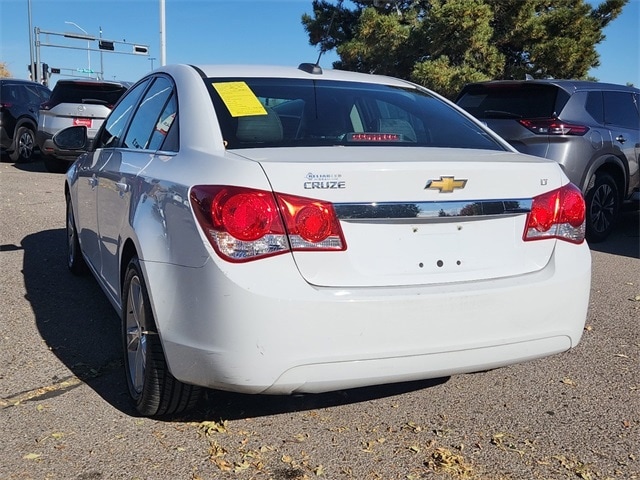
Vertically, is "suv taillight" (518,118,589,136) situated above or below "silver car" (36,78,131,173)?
above

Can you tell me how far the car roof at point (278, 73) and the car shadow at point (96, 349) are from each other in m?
1.59

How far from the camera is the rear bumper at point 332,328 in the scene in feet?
8.47

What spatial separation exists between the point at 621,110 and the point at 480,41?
416 inches

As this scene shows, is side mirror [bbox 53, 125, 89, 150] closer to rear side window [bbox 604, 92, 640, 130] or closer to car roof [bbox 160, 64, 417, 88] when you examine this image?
car roof [bbox 160, 64, 417, 88]

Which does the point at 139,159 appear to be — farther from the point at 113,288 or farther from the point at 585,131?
the point at 585,131

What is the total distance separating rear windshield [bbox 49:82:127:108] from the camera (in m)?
12.6

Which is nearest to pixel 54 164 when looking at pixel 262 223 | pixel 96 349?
pixel 96 349

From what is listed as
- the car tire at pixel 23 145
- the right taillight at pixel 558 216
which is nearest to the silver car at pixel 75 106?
the car tire at pixel 23 145

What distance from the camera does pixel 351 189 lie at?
2666 mm

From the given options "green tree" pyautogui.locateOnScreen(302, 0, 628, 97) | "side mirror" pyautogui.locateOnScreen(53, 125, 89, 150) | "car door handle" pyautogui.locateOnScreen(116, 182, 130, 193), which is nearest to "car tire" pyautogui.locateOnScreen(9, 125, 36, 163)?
"green tree" pyautogui.locateOnScreen(302, 0, 628, 97)

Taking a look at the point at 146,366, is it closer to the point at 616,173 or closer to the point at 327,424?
the point at 327,424

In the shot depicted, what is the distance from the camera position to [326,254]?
2633mm

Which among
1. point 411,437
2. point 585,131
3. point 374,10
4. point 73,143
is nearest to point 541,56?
point 374,10

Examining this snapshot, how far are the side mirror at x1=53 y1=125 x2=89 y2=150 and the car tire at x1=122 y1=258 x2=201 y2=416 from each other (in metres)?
1.96
